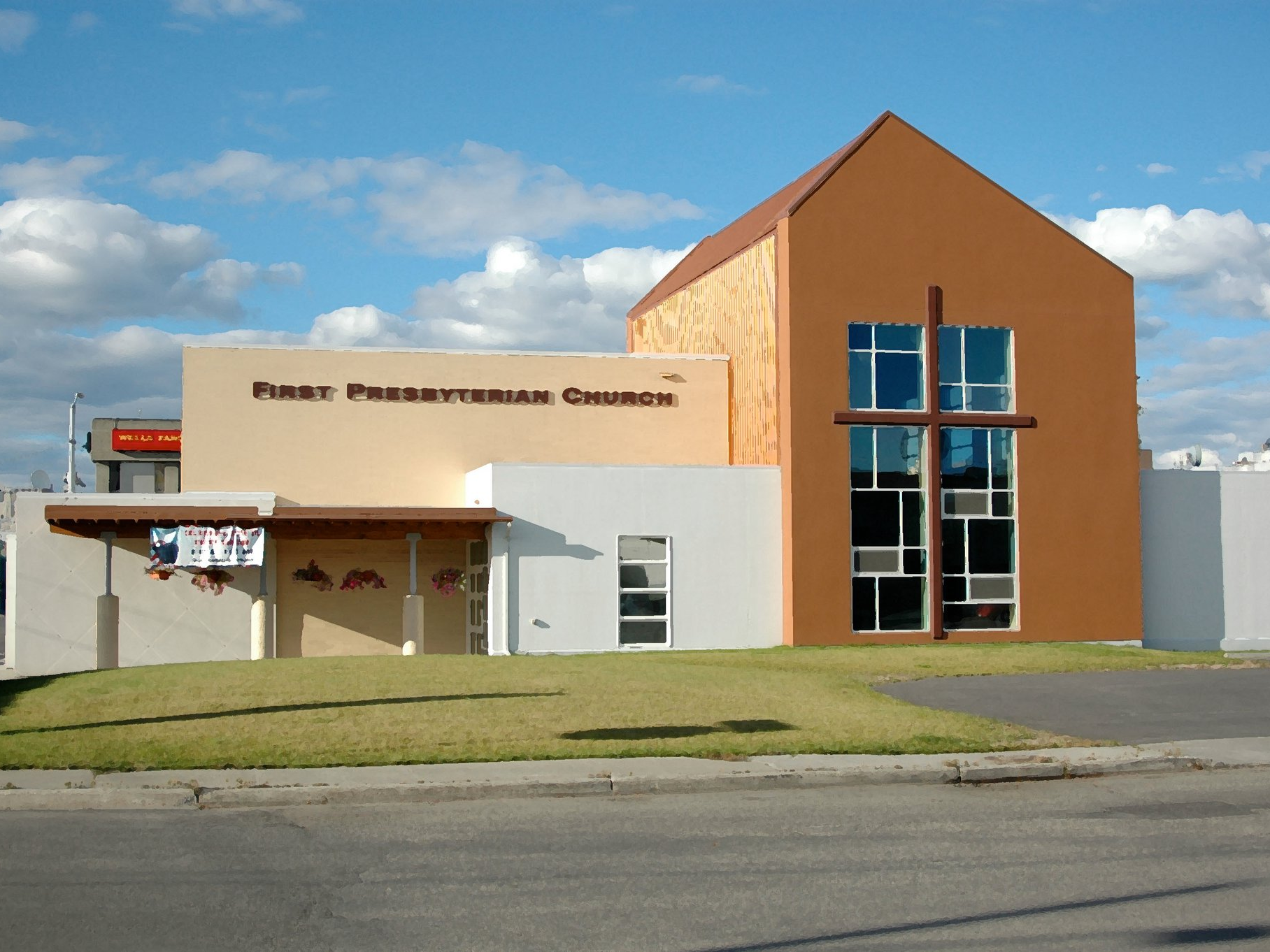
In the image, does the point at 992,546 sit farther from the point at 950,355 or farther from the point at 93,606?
the point at 93,606

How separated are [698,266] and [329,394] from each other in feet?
39.7

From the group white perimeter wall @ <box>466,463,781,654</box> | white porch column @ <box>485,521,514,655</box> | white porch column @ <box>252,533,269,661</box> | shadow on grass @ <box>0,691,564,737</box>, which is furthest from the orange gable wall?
shadow on grass @ <box>0,691,564,737</box>

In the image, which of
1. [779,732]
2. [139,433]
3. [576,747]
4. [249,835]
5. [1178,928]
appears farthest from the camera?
[139,433]

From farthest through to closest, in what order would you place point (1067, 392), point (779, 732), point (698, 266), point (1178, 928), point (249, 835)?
point (698, 266) < point (1067, 392) < point (779, 732) < point (249, 835) < point (1178, 928)

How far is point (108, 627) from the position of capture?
2816 cm

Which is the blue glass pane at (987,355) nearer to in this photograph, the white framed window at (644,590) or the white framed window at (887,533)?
the white framed window at (887,533)

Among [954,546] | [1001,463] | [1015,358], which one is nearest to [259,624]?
[954,546]

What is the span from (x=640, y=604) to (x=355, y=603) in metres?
7.53

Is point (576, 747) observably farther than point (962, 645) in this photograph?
No

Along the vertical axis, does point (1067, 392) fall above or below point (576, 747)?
above

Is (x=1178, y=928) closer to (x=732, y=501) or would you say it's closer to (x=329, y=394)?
(x=732, y=501)

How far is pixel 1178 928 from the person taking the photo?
7117 mm

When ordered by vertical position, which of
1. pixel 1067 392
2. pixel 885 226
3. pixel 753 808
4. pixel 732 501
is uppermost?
pixel 885 226

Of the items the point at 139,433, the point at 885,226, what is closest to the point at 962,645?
the point at 885,226
